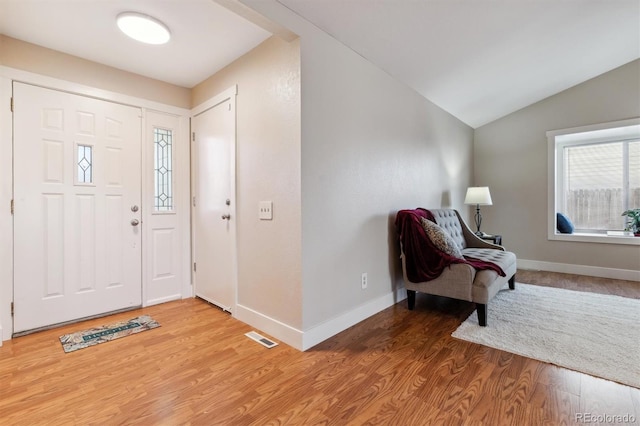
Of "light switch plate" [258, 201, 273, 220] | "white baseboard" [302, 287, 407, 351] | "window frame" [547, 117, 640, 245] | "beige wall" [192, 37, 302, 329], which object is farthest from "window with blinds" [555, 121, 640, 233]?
"light switch plate" [258, 201, 273, 220]

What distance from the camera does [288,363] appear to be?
186cm

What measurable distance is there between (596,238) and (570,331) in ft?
8.64

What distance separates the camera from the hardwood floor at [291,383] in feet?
4.58

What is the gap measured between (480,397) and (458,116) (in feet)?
12.9

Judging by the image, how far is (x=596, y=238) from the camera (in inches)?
159

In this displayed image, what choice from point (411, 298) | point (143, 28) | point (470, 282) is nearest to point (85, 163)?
point (143, 28)

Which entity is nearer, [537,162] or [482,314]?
[482,314]

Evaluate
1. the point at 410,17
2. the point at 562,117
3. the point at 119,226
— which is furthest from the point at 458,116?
the point at 119,226

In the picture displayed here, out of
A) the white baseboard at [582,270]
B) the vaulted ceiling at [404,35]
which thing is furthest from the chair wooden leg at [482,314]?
the white baseboard at [582,270]

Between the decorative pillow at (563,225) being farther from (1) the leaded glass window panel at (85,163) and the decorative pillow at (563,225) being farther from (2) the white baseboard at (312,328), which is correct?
(1) the leaded glass window panel at (85,163)

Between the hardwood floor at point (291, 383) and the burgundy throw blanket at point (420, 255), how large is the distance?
1.68ft

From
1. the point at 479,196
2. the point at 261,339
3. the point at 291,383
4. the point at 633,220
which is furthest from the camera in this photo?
the point at 479,196

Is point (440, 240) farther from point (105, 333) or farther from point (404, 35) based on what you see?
point (105, 333)

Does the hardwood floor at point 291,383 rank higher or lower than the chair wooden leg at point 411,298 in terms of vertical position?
lower
